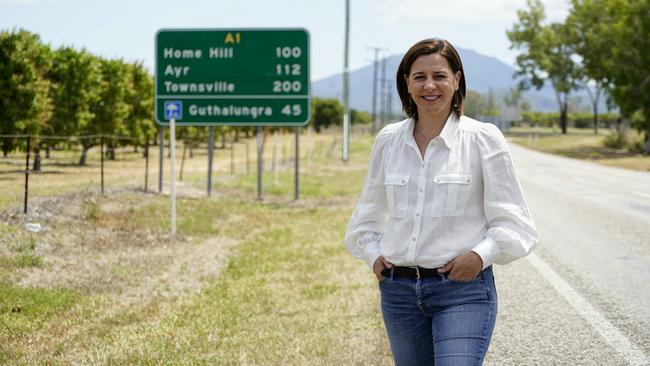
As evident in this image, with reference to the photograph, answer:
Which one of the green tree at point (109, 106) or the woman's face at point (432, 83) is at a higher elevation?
the green tree at point (109, 106)

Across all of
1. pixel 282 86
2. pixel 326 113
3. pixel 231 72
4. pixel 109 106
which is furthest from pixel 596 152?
pixel 326 113

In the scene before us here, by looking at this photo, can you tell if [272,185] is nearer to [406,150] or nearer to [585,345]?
[585,345]

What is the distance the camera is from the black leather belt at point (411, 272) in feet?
10.7

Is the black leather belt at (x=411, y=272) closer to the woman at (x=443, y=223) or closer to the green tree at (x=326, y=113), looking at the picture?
the woman at (x=443, y=223)

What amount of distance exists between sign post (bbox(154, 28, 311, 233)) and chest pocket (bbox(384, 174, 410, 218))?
16149mm

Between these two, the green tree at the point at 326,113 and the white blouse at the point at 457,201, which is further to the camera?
the green tree at the point at 326,113

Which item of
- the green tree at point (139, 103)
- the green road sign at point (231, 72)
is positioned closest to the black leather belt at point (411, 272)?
the green road sign at point (231, 72)

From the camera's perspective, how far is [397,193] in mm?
3336

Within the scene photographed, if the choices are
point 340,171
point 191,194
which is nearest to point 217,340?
point 191,194

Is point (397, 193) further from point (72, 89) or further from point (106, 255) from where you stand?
point (72, 89)

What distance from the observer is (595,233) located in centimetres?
1308

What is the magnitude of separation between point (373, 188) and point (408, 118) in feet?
1.06

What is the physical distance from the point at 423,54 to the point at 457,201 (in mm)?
593

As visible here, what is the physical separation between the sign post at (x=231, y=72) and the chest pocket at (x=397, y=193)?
1615cm
